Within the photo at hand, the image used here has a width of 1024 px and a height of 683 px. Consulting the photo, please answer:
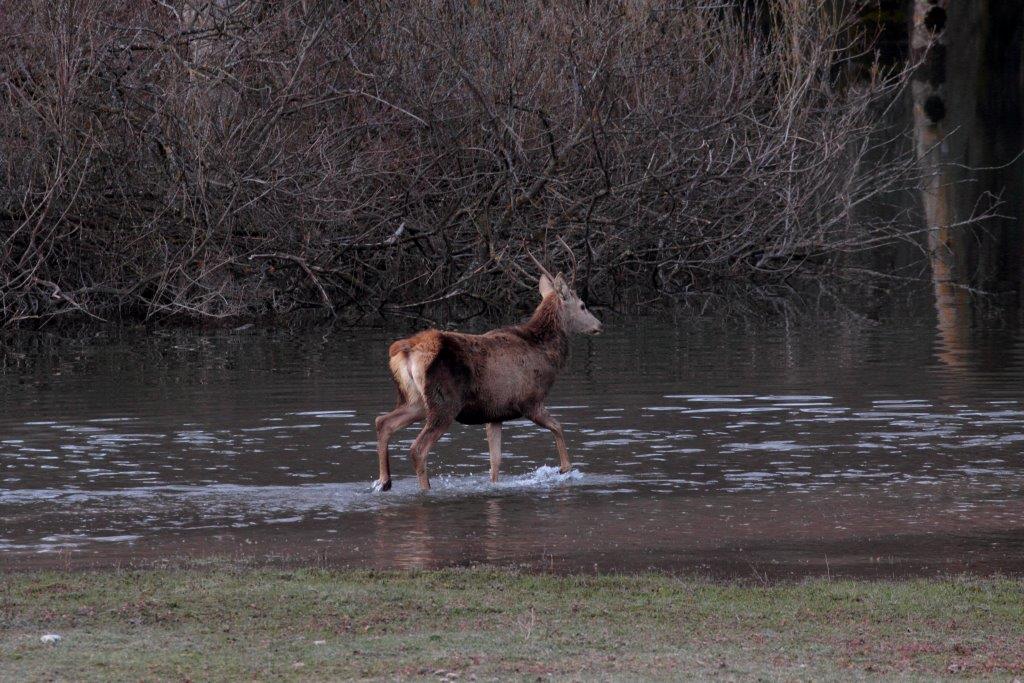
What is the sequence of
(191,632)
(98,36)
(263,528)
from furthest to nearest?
(98,36) < (263,528) < (191,632)

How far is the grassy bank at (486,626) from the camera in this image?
23.1 ft

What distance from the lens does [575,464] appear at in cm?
1313

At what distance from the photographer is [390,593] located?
851 cm

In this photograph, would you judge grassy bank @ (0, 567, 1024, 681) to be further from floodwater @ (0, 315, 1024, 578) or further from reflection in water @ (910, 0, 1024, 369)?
reflection in water @ (910, 0, 1024, 369)

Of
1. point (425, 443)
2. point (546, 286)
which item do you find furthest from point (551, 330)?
point (425, 443)

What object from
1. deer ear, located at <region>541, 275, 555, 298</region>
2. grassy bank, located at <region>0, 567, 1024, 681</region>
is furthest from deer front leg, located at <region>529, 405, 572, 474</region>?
grassy bank, located at <region>0, 567, 1024, 681</region>

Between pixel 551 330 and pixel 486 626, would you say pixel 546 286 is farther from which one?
pixel 486 626

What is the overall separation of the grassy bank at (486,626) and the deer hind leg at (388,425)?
9.86ft

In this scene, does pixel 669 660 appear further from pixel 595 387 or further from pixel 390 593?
pixel 595 387

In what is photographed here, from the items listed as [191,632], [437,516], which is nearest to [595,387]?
[437,516]

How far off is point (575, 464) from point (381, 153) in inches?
416

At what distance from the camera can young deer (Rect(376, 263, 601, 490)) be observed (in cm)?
1248

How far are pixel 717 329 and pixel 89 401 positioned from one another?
9.06 meters

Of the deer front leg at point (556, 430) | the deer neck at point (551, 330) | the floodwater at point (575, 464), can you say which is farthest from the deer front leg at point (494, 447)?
the deer neck at point (551, 330)
